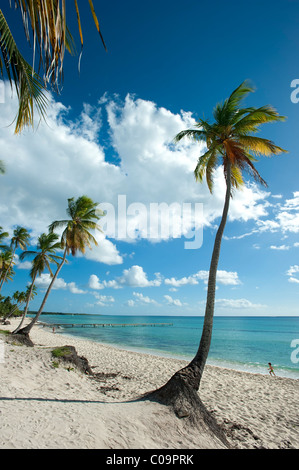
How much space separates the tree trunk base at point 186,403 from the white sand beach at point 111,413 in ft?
0.70

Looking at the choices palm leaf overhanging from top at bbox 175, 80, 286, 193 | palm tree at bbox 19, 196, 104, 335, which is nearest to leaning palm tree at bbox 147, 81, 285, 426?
palm leaf overhanging from top at bbox 175, 80, 286, 193

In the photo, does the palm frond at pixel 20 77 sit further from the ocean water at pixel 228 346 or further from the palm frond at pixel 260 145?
the ocean water at pixel 228 346

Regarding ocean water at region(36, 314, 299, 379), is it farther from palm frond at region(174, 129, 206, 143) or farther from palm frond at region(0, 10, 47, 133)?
palm frond at region(0, 10, 47, 133)

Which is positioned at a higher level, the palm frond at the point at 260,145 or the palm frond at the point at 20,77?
the palm frond at the point at 260,145

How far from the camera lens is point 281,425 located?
24.1ft

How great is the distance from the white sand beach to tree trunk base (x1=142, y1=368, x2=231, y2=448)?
0.70ft

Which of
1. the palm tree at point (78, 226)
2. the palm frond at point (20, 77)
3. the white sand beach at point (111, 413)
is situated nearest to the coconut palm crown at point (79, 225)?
the palm tree at point (78, 226)

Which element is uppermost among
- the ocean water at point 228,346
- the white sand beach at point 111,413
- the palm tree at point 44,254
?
the palm tree at point 44,254

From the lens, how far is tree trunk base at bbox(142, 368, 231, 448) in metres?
5.79

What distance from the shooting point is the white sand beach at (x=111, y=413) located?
416 cm

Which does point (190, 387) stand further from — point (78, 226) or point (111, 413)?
point (78, 226)

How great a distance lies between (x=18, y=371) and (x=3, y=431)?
5.09 meters

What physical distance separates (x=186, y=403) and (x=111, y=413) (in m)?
1.97
